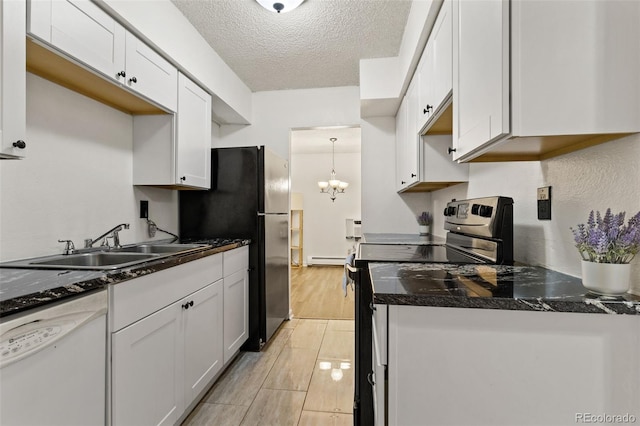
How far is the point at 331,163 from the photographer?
264 inches

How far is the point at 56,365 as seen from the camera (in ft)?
3.24

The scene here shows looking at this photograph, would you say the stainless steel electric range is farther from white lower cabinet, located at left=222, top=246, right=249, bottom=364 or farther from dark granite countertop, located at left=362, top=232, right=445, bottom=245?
white lower cabinet, located at left=222, top=246, right=249, bottom=364

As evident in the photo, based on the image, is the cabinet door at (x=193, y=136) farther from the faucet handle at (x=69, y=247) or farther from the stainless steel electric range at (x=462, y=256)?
the stainless steel electric range at (x=462, y=256)

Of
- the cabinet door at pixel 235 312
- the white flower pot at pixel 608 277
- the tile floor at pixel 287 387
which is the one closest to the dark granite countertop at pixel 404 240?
the tile floor at pixel 287 387

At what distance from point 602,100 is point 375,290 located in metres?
0.77

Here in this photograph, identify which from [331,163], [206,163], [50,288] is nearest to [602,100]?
[50,288]

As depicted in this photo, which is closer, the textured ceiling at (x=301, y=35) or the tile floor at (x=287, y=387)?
the tile floor at (x=287, y=387)

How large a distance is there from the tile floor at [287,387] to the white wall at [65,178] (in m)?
1.19

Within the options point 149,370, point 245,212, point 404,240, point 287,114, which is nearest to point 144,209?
point 245,212

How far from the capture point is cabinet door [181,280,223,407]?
5.74 ft

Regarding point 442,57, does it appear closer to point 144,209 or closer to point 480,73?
point 480,73

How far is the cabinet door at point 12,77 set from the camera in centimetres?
109

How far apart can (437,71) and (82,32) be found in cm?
166

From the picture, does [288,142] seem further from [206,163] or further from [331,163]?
[331,163]
